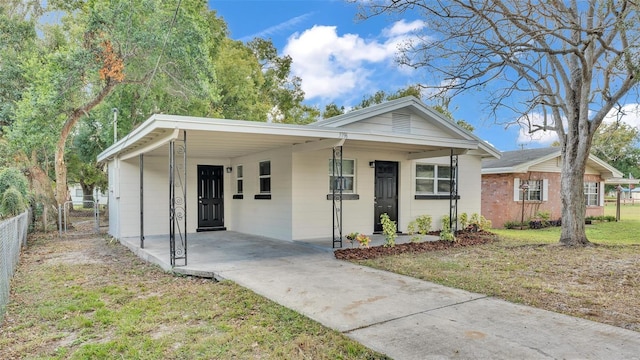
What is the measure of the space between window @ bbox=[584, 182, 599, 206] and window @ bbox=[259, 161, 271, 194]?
16.8 meters

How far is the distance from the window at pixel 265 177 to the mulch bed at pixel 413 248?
10.3 ft

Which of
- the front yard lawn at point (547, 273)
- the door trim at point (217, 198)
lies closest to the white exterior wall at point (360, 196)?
the front yard lawn at point (547, 273)

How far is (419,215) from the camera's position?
37.1ft

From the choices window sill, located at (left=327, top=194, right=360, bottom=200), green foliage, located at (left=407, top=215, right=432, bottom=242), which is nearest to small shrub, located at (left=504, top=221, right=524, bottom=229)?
green foliage, located at (left=407, top=215, right=432, bottom=242)

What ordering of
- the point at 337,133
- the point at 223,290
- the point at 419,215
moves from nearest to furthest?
the point at 223,290
the point at 337,133
the point at 419,215

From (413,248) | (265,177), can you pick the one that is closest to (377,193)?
(413,248)

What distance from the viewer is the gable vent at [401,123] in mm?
10711

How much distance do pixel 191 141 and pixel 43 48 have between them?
11.3 metres

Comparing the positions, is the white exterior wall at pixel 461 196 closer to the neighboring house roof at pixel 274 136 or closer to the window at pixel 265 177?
the neighboring house roof at pixel 274 136

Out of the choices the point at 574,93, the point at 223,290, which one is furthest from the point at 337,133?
the point at 574,93

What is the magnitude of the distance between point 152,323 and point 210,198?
781 cm

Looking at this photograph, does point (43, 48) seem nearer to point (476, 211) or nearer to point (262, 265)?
point (262, 265)

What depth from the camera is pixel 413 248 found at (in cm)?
858

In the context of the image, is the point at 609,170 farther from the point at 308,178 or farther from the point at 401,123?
the point at 308,178
